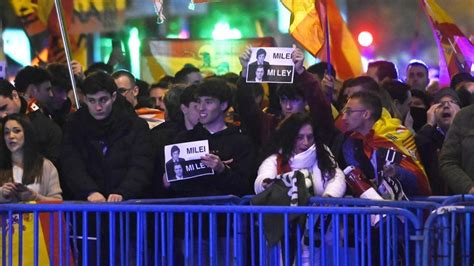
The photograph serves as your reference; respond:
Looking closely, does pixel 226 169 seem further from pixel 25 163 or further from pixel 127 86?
pixel 127 86

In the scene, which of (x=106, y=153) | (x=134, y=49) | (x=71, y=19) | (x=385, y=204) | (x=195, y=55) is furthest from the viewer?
(x=134, y=49)

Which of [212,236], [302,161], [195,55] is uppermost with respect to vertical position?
[195,55]

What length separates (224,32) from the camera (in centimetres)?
2636

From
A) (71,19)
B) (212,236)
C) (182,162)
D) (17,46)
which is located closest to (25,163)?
(182,162)

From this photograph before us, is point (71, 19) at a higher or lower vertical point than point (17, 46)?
lower

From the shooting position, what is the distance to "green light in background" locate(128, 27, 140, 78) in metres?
23.8

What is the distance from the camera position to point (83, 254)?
36.2ft

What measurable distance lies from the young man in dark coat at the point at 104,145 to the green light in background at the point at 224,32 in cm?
1315

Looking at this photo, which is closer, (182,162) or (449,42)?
(182,162)

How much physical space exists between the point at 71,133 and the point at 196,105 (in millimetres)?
995

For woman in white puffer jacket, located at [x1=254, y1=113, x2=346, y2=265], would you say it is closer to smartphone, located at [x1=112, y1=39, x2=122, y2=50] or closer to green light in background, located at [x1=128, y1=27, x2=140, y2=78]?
smartphone, located at [x1=112, y1=39, x2=122, y2=50]

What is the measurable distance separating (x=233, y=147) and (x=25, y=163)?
1.59m

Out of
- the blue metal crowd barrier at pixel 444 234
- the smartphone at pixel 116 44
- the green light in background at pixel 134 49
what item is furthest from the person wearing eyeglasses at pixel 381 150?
the green light in background at pixel 134 49

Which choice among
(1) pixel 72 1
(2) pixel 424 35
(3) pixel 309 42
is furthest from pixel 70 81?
(2) pixel 424 35
